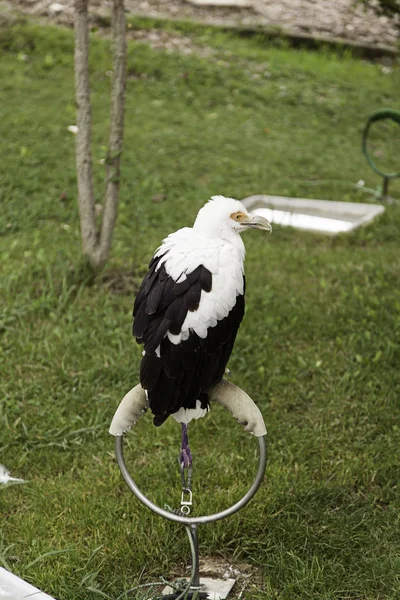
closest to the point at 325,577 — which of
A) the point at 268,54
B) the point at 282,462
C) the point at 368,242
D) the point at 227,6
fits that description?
the point at 282,462

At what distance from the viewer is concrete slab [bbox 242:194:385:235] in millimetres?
5746

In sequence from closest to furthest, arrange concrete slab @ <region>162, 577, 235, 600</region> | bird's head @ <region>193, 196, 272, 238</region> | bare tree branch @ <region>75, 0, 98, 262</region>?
1. bird's head @ <region>193, 196, 272, 238</region>
2. concrete slab @ <region>162, 577, 235, 600</region>
3. bare tree branch @ <region>75, 0, 98, 262</region>

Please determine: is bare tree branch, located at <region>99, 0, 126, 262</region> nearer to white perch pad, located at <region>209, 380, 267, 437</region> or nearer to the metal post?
white perch pad, located at <region>209, 380, 267, 437</region>

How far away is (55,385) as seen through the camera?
3.48m

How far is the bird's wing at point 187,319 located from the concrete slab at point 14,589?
22.1 inches

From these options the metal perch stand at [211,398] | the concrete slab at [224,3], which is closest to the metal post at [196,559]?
the metal perch stand at [211,398]

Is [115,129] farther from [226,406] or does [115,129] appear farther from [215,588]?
[215,588]

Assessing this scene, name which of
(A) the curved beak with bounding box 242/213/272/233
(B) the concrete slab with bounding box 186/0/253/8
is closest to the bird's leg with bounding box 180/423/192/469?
(A) the curved beak with bounding box 242/213/272/233

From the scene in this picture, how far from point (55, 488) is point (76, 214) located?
9.17ft

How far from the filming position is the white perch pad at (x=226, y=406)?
2100 millimetres

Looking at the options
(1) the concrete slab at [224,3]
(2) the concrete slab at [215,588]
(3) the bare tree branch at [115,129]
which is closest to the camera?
(2) the concrete slab at [215,588]

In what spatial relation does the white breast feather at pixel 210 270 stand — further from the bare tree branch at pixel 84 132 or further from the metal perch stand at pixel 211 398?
the bare tree branch at pixel 84 132

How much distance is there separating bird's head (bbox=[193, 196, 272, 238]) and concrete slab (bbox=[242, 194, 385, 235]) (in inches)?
140

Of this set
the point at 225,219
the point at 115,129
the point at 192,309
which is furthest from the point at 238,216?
the point at 115,129
